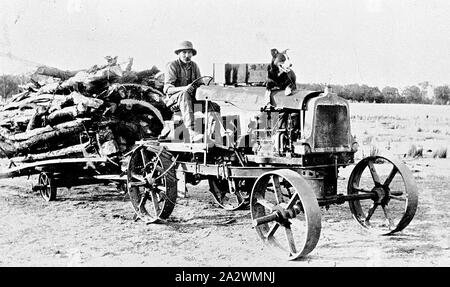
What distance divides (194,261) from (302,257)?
130 cm

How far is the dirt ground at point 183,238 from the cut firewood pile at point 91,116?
42.9 inches

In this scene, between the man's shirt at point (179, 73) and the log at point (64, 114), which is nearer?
the man's shirt at point (179, 73)

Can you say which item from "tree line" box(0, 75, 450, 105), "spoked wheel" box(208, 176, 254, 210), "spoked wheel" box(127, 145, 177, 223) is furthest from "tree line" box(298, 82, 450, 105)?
"spoked wheel" box(127, 145, 177, 223)

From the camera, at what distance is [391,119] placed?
25031 mm

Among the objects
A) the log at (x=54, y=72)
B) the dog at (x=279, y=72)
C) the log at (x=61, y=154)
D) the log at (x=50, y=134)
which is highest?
the log at (x=54, y=72)

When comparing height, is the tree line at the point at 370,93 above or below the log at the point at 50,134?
above

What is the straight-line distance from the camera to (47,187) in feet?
31.3

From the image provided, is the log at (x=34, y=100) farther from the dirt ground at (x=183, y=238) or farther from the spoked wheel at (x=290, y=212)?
the spoked wheel at (x=290, y=212)

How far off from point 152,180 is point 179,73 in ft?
6.37

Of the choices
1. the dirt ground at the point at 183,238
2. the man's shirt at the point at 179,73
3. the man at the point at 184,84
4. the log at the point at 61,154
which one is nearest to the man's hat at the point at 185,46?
the man at the point at 184,84

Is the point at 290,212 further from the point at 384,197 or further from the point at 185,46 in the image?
the point at 185,46

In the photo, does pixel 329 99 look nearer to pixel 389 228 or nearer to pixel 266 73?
pixel 266 73

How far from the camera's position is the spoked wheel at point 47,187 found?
942 cm

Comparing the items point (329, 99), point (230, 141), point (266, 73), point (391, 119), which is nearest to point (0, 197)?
point (230, 141)
